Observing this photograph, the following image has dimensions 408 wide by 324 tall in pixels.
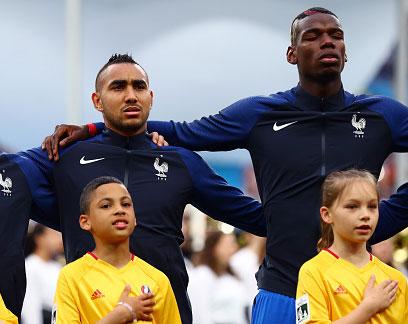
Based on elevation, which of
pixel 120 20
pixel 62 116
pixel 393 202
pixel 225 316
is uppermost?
pixel 120 20

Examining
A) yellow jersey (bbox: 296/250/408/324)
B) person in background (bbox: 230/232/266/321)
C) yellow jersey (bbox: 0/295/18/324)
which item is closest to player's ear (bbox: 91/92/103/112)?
yellow jersey (bbox: 0/295/18/324)

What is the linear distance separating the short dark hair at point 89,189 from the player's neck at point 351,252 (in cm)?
116

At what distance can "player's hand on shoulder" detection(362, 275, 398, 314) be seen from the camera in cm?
626

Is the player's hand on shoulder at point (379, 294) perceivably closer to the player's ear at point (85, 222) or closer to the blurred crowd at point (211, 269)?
the player's ear at point (85, 222)

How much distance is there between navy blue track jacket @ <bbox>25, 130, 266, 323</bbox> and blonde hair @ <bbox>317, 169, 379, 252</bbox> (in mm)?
845

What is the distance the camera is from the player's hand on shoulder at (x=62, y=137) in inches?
287

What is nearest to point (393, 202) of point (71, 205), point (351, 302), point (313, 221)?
point (313, 221)

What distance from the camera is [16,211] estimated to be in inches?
284

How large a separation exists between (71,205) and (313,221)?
4.26ft

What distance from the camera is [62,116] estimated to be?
1908 cm

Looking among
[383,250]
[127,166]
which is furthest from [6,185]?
[383,250]

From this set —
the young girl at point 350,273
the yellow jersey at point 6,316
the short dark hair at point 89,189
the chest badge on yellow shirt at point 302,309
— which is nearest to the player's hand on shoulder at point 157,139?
the short dark hair at point 89,189

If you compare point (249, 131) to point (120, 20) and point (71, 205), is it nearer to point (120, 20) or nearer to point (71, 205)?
point (71, 205)

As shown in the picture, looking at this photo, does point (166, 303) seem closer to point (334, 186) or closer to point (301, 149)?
point (334, 186)
